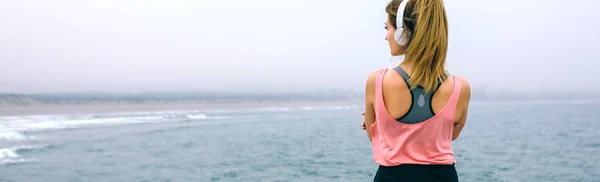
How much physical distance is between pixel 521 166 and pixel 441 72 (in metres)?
15.5

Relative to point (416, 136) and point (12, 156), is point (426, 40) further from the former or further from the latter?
point (12, 156)

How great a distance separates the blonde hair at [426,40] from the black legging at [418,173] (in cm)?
26

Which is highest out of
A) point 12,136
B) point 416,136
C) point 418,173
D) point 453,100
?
point 453,100

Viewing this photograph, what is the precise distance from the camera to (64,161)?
52.5ft

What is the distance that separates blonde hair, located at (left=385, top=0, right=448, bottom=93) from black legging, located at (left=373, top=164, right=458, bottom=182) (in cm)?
26

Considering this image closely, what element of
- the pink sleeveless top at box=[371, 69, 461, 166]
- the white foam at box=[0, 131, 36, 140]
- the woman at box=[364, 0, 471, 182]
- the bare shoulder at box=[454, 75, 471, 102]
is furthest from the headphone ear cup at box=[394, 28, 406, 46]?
the white foam at box=[0, 131, 36, 140]

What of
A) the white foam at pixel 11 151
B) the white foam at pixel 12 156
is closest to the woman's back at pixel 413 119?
the white foam at pixel 12 156

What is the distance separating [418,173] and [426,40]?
0.43 m

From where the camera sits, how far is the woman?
196cm

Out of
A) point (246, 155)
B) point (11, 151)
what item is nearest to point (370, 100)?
point (246, 155)

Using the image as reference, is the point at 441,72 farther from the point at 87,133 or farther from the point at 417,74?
the point at 87,133

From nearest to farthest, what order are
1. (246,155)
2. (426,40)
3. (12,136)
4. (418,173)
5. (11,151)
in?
(426,40), (418,173), (11,151), (246,155), (12,136)

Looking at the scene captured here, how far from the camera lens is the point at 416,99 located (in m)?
1.98

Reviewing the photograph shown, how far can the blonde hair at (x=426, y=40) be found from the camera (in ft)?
6.39
